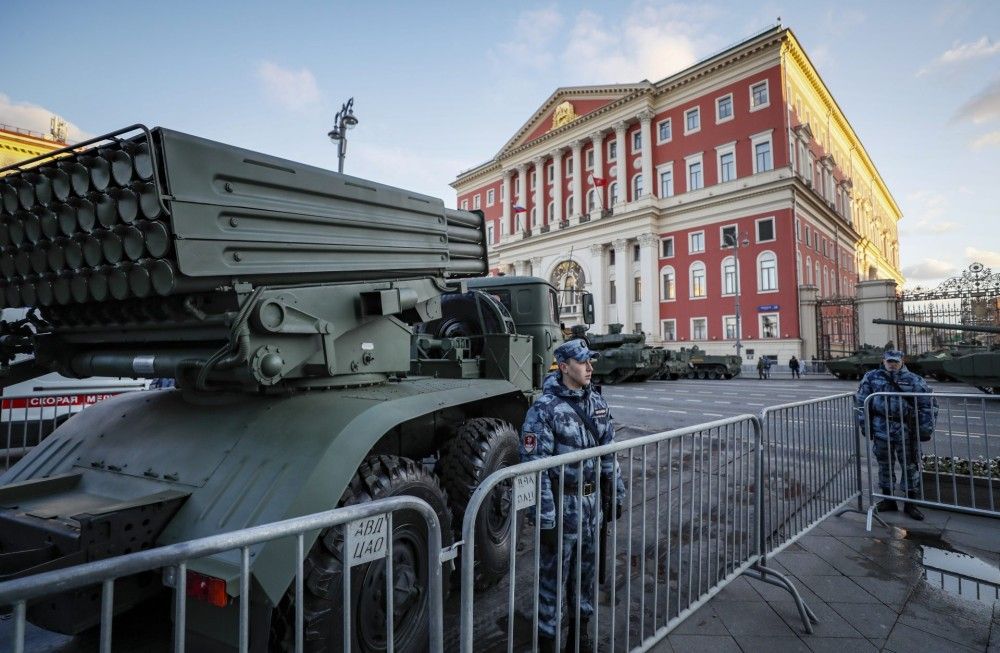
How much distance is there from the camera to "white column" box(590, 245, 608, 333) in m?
43.9

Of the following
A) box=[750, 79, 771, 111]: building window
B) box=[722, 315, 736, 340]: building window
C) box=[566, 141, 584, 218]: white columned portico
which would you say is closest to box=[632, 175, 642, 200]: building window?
box=[566, 141, 584, 218]: white columned portico

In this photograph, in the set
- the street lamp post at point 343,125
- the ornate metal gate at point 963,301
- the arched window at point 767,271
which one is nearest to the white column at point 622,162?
the arched window at point 767,271

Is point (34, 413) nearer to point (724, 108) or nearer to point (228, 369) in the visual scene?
point (228, 369)

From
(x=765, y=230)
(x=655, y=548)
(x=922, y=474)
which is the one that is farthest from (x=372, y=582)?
(x=765, y=230)

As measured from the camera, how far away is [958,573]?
3.97 metres

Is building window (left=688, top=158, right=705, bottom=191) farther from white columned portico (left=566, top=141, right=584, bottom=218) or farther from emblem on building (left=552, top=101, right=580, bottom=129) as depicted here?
emblem on building (left=552, top=101, right=580, bottom=129)

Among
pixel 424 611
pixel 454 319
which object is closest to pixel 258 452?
pixel 424 611

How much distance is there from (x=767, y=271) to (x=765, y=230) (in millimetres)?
2908

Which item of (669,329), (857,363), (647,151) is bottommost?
(857,363)

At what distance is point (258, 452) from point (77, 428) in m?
1.98

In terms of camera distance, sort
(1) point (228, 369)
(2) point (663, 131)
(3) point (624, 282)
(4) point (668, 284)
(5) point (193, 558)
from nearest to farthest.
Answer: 1. (5) point (193, 558)
2. (1) point (228, 369)
3. (4) point (668, 284)
4. (2) point (663, 131)
5. (3) point (624, 282)

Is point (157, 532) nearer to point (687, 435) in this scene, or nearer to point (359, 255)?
point (359, 255)

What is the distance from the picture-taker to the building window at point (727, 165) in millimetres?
37719

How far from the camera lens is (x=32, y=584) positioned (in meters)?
1.08
